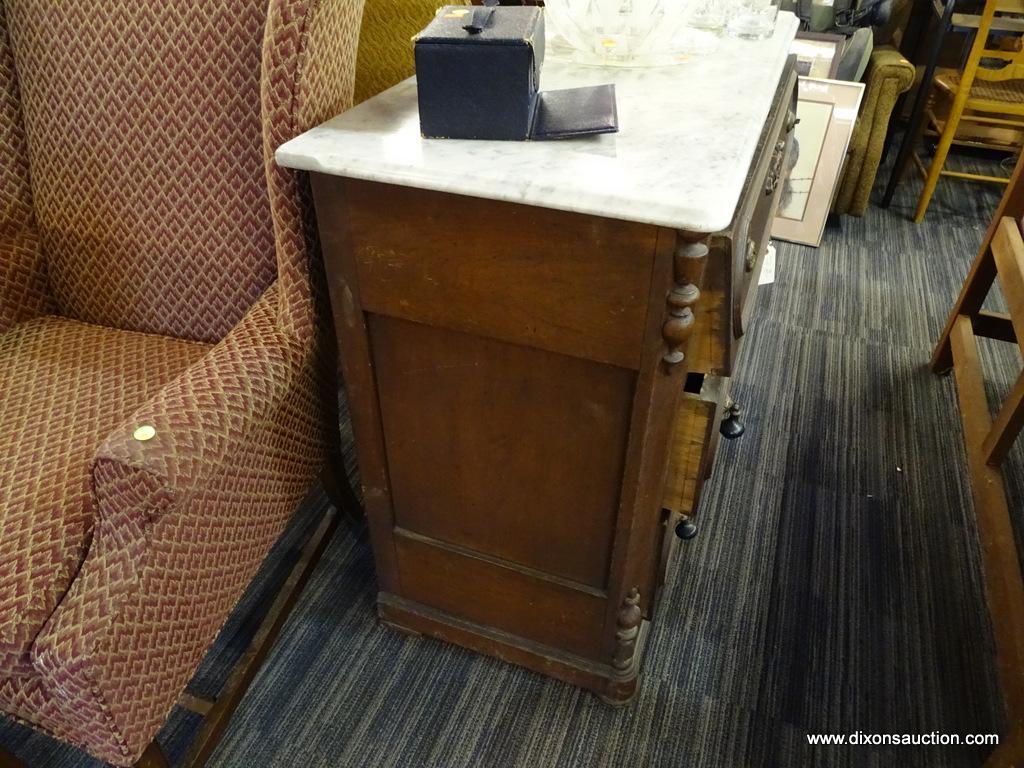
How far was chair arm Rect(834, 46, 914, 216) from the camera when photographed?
2.39m

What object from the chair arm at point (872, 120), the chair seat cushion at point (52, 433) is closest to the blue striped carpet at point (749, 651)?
the chair seat cushion at point (52, 433)

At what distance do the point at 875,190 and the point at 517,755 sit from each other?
270 cm

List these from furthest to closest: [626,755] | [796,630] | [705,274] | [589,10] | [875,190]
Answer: [875,190] < [796,630] < [626,755] < [589,10] < [705,274]

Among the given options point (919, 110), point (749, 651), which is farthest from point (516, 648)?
point (919, 110)

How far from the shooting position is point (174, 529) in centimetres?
80

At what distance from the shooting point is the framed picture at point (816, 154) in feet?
7.36

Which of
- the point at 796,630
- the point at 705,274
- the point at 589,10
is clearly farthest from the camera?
the point at 796,630

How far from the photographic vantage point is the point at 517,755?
1.09 meters

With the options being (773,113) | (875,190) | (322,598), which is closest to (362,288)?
(773,113)

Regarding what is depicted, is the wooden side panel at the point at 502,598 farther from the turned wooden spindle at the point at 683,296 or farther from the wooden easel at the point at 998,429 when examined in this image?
the wooden easel at the point at 998,429

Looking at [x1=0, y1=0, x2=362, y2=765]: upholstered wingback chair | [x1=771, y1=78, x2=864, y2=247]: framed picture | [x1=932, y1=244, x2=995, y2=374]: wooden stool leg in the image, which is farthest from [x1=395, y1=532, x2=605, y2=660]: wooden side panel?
[x1=771, y1=78, x2=864, y2=247]: framed picture

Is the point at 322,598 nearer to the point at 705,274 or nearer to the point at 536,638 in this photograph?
the point at 536,638

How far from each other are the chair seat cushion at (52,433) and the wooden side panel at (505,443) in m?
0.39

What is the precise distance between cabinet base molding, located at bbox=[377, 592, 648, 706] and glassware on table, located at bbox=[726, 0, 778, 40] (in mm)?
965
